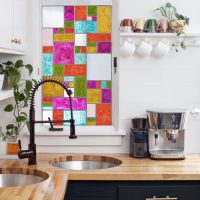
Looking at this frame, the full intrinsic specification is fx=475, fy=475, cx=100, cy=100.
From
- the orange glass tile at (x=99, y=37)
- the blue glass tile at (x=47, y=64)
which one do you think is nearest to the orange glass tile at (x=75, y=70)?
the blue glass tile at (x=47, y=64)

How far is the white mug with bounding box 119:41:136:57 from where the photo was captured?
3.24 m

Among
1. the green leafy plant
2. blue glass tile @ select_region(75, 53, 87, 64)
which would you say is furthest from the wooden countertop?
blue glass tile @ select_region(75, 53, 87, 64)

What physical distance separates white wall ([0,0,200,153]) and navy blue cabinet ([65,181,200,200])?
65 centimetres

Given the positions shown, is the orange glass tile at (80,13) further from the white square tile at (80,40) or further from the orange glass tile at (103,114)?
the orange glass tile at (103,114)

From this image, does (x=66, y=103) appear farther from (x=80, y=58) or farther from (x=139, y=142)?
(x=139, y=142)

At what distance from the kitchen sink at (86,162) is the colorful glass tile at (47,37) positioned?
853 millimetres

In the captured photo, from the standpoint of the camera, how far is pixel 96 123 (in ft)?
11.3

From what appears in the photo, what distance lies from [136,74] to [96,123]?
1.53ft

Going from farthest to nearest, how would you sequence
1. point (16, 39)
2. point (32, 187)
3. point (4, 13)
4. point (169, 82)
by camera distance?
1. point (169, 82)
2. point (16, 39)
3. point (4, 13)
4. point (32, 187)

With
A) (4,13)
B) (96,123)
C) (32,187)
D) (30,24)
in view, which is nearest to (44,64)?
(30,24)

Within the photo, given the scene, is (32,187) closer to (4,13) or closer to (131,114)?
(4,13)

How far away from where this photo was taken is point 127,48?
Answer: 10.6 ft

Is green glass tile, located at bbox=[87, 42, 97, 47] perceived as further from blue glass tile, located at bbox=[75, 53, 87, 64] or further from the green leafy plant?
the green leafy plant

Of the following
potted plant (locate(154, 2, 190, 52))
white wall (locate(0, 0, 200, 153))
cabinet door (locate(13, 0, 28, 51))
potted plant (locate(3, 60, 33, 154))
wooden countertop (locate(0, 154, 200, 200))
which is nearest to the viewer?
wooden countertop (locate(0, 154, 200, 200))
